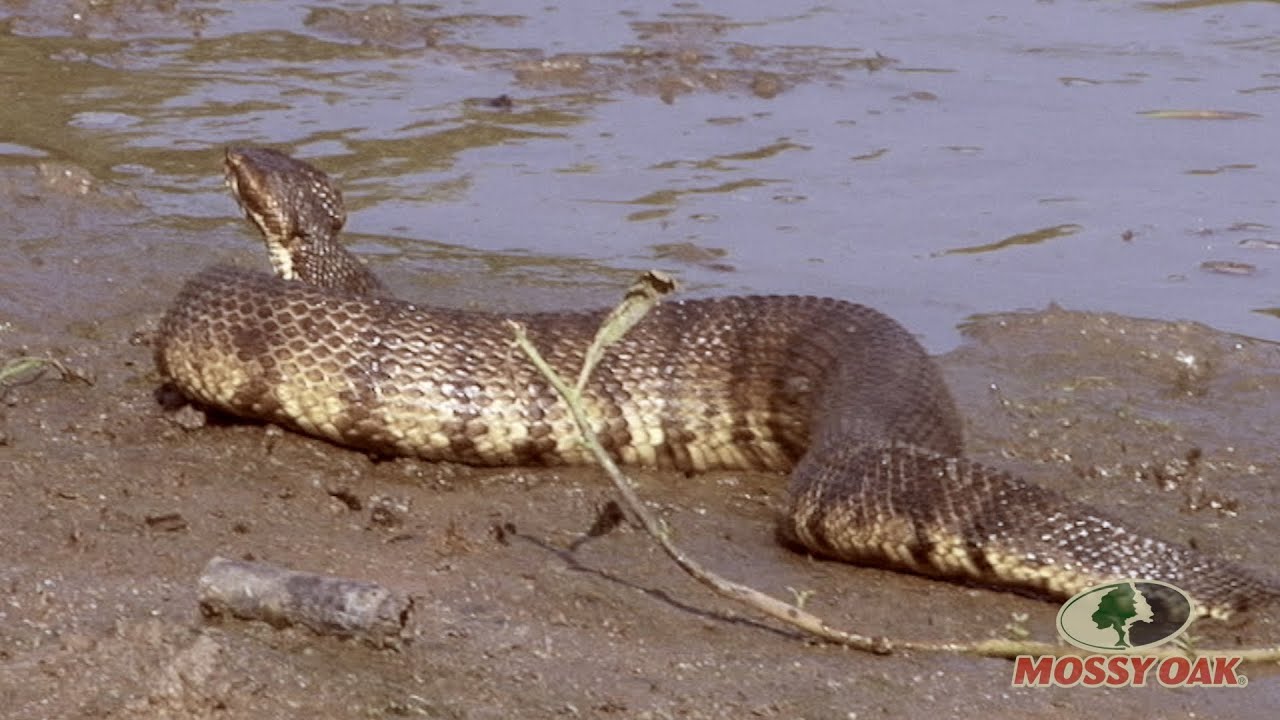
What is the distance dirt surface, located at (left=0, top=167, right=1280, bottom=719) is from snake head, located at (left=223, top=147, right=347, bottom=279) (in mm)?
572

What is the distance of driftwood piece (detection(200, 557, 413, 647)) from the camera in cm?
514

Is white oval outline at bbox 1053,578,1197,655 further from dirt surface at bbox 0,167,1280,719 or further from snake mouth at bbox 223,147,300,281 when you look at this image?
snake mouth at bbox 223,147,300,281

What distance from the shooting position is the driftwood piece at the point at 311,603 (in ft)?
16.9

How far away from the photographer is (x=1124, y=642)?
18.4 feet

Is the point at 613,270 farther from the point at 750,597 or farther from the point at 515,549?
the point at 750,597

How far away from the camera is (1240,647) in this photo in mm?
5691

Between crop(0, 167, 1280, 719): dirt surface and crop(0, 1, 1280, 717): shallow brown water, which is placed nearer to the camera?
crop(0, 167, 1280, 719): dirt surface

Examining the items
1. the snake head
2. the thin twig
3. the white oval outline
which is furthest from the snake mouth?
the white oval outline

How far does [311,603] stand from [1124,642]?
2.07 meters

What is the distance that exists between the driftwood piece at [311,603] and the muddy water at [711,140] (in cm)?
407

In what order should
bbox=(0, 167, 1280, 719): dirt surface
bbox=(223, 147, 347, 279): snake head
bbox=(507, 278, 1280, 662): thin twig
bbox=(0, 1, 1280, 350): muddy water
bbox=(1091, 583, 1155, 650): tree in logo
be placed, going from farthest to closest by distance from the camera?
bbox=(0, 1, 1280, 350): muddy water, bbox=(223, 147, 347, 279): snake head, bbox=(1091, 583, 1155, 650): tree in logo, bbox=(507, 278, 1280, 662): thin twig, bbox=(0, 167, 1280, 719): dirt surface

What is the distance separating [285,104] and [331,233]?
12.7 ft

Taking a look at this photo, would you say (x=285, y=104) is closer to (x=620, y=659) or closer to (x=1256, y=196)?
(x=1256, y=196)

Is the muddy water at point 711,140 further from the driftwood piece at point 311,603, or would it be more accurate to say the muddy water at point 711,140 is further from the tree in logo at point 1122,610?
the driftwood piece at point 311,603
